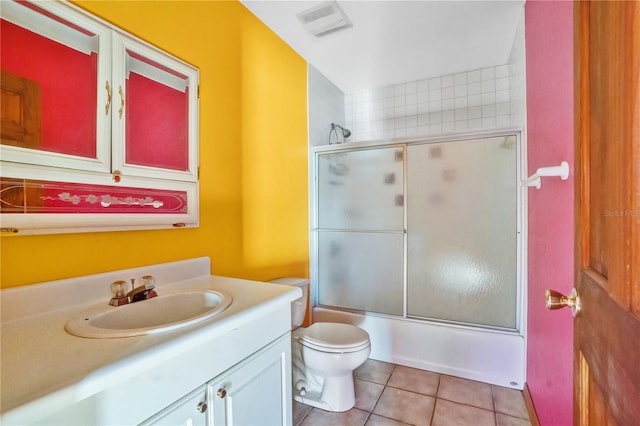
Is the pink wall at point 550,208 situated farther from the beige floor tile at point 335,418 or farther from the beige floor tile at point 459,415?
the beige floor tile at point 335,418

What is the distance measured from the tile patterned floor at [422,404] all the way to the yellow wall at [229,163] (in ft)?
A: 2.99

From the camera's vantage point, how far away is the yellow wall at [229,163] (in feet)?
3.42

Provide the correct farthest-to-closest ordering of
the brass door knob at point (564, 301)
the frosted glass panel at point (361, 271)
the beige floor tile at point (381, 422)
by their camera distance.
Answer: the frosted glass panel at point (361, 271), the beige floor tile at point (381, 422), the brass door knob at point (564, 301)

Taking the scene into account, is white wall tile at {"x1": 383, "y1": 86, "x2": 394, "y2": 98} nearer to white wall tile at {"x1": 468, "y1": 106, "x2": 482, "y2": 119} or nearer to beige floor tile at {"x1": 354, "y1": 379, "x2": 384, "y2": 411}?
white wall tile at {"x1": 468, "y1": 106, "x2": 482, "y2": 119}

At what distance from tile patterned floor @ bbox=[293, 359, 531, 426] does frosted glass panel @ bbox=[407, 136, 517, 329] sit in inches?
16.4

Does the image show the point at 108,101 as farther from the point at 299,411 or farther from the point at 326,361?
the point at 299,411

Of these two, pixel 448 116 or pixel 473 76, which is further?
pixel 448 116

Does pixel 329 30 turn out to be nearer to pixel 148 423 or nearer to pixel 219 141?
pixel 219 141

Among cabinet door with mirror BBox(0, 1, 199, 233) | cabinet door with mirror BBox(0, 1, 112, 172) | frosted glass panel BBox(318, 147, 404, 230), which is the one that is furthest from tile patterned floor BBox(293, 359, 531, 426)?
cabinet door with mirror BBox(0, 1, 112, 172)

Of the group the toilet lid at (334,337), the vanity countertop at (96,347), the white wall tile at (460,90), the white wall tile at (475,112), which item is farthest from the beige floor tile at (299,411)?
the white wall tile at (460,90)

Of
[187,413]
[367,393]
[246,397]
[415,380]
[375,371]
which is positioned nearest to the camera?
[187,413]

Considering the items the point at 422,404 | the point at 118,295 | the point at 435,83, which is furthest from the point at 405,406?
the point at 435,83

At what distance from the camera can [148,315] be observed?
3.44ft

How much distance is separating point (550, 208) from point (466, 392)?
1262mm
